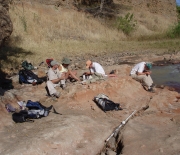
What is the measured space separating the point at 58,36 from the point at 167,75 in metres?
8.07

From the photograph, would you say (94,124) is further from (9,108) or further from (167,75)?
(167,75)

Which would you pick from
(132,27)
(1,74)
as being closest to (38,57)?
(1,74)

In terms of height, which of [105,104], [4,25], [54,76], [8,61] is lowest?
[8,61]

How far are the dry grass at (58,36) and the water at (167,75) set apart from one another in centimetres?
422

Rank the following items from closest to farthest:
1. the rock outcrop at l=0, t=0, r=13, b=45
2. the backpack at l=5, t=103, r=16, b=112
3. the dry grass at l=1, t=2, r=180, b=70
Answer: the backpack at l=5, t=103, r=16, b=112
the rock outcrop at l=0, t=0, r=13, b=45
the dry grass at l=1, t=2, r=180, b=70

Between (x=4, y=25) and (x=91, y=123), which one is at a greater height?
(x=4, y=25)

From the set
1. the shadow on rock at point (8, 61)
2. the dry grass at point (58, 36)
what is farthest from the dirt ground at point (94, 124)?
the dry grass at point (58, 36)

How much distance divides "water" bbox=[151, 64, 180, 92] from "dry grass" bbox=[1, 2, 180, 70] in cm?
422

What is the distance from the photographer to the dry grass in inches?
561

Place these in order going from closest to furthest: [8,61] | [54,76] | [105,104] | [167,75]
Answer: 1. [105,104]
2. [54,76]
3. [167,75]
4. [8,61]

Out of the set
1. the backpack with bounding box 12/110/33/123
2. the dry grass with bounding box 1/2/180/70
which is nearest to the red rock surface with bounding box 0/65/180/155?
the backpack with bounding box 12/110/33/123

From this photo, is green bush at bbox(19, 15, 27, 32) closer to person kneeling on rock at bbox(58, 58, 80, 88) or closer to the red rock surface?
person kneeling on rock at bbox(58, 58, 80, 88)

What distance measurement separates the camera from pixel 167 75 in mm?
11531

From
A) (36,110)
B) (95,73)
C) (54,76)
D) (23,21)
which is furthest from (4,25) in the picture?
(23,21)
